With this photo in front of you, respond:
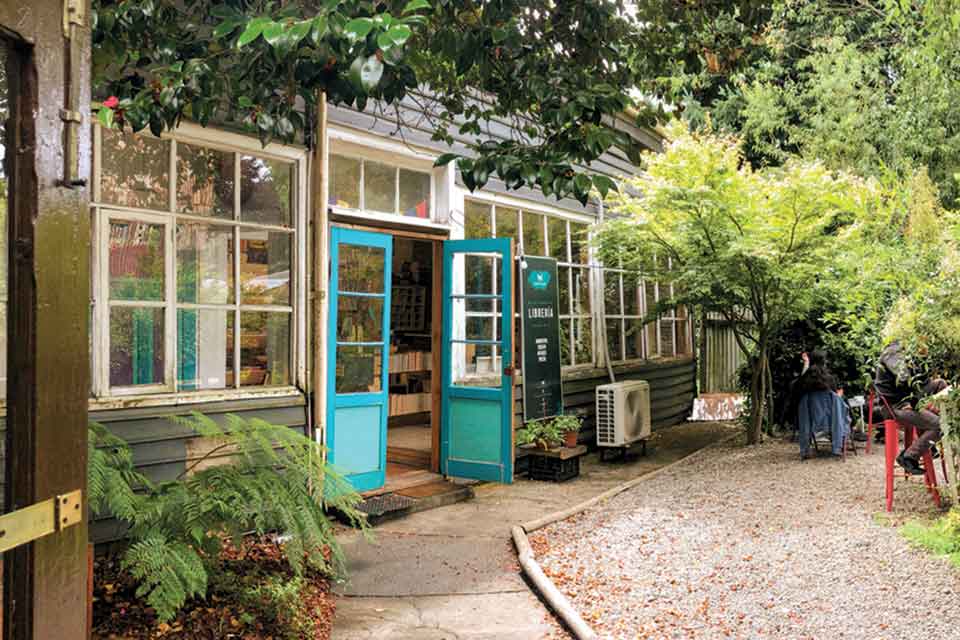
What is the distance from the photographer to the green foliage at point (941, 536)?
4.67 metres

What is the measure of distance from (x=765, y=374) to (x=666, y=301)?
81.2 inches

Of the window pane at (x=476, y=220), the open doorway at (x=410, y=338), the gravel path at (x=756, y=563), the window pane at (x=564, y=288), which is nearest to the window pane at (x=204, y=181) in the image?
the window pane at (x=476, y=220)

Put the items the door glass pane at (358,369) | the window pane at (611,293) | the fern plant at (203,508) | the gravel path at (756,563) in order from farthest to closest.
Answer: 1. the window pane at (611,293)
2. the door glass pane at (358,369)
3. the gravel path at (756,563)
4. the fern plant at (203,508)

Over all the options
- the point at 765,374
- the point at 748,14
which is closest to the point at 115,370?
the point at 748,14

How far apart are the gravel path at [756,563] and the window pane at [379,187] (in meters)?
2.91

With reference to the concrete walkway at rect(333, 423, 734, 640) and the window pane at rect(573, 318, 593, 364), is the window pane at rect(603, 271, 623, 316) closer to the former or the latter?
the window pane at rect(573, 318, 593, 364)

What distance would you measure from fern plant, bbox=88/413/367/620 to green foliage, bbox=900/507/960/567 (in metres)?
3.29

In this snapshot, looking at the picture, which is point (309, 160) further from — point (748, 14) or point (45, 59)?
point (45, 59)

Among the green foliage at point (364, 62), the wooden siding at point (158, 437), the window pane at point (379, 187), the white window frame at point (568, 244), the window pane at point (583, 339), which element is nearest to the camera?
the green foliage at point (364, 62)

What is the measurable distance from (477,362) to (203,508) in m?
4.18

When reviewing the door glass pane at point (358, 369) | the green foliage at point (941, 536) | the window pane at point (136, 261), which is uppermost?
the window pane at point (136, 261)

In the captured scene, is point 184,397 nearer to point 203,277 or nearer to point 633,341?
point 203,277

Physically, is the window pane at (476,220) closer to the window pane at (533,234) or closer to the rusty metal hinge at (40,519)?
the window pane at (533,234)

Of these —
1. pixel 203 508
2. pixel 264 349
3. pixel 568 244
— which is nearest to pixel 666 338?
pixel 568 244
